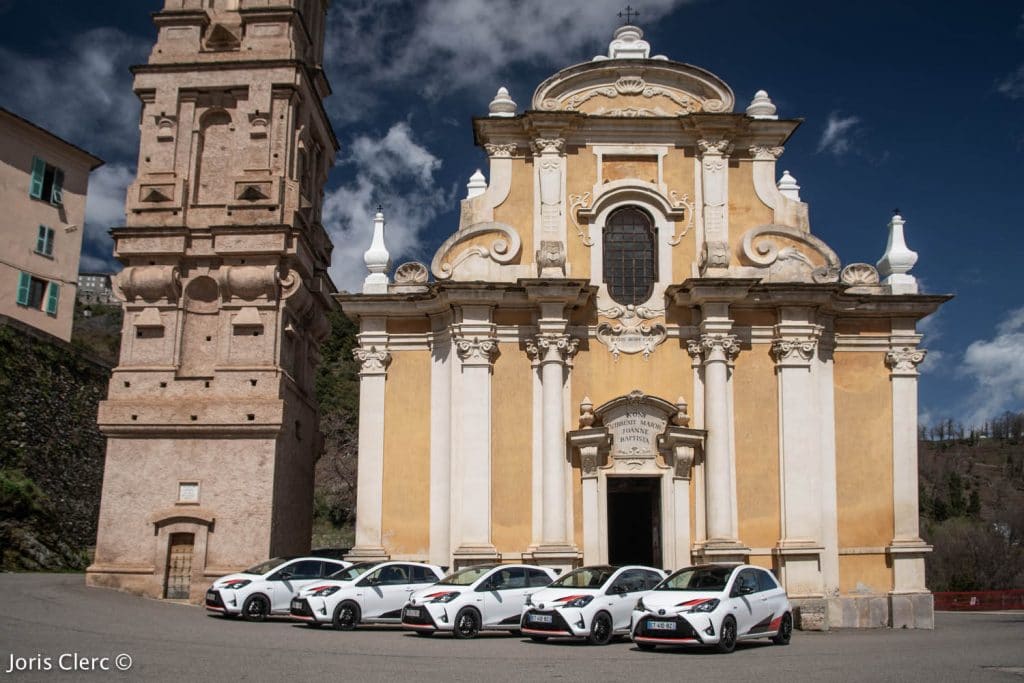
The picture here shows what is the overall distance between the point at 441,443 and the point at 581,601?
8.24m

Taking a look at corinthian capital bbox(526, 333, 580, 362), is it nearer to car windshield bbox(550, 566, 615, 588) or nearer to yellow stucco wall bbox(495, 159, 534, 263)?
yellow stucco wall bbox(495, 159, 534, 263)

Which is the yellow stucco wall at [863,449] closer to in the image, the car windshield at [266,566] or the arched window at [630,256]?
the arched window at [630,256]

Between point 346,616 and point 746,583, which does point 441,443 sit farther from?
point 746,583

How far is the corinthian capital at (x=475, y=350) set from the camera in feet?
80.4

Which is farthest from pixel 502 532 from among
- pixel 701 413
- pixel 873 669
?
pixel 873 669

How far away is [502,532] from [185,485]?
25.2 feet

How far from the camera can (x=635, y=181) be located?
25844 millimetres

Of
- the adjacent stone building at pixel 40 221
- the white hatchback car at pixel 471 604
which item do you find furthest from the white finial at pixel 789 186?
the adjacent stone building at pixel 40 221

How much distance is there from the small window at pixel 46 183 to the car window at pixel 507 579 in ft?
97.0

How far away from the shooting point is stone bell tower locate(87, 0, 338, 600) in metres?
24.5

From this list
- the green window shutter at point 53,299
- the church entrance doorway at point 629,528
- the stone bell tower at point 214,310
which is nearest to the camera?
the stone bell tower at point 214,310

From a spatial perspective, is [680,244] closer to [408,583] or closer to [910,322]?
[910,322]

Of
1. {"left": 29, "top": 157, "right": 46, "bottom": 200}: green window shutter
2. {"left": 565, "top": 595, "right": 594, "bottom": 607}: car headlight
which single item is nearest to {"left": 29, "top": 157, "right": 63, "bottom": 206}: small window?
{"left": 29, "top": 157, "right": 46, "bottom": 200}: green window shutter

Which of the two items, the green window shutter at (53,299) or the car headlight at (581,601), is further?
the green window shutter at (53,299)
